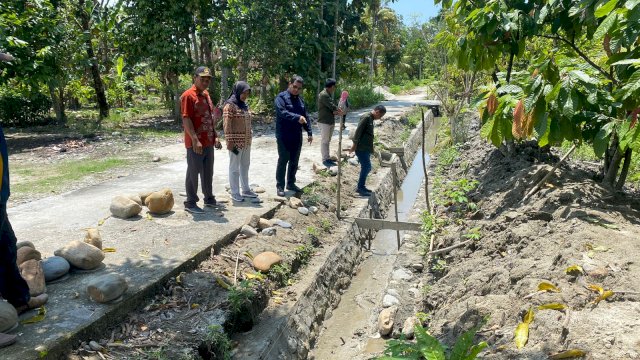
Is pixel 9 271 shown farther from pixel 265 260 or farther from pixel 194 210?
pixel 194 210

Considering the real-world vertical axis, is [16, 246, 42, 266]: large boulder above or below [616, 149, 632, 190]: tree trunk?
below

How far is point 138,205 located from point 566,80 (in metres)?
4.57

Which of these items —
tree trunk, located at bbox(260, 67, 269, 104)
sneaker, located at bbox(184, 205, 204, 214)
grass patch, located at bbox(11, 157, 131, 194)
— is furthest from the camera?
tree trunk, located at bbox(260, 67, 269, 104)

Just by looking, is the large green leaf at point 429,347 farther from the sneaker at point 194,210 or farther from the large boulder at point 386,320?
the sneaker at point 194,210

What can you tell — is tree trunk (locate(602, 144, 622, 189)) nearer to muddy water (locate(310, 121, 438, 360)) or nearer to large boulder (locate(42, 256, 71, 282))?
muddy water (locate(310, 121, 438, 360))

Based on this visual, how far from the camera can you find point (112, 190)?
691 cm

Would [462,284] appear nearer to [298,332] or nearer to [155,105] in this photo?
[298,332]

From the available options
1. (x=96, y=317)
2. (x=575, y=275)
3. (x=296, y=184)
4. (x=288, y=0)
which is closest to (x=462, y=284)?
(x=575, y=275)

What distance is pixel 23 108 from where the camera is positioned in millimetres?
14117

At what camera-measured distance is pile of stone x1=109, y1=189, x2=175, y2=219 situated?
5.55 meters

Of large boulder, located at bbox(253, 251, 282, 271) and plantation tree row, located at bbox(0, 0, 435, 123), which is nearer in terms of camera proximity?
large boulder, located at bbox(253, 251, 282, 271)

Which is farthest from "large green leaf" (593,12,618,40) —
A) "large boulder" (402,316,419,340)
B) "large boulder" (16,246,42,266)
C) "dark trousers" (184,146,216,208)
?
"large boulder" (16,246,42,266)

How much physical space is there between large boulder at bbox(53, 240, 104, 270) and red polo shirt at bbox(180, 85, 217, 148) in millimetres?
1756

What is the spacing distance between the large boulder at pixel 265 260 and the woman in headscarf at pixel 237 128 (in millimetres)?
1606
